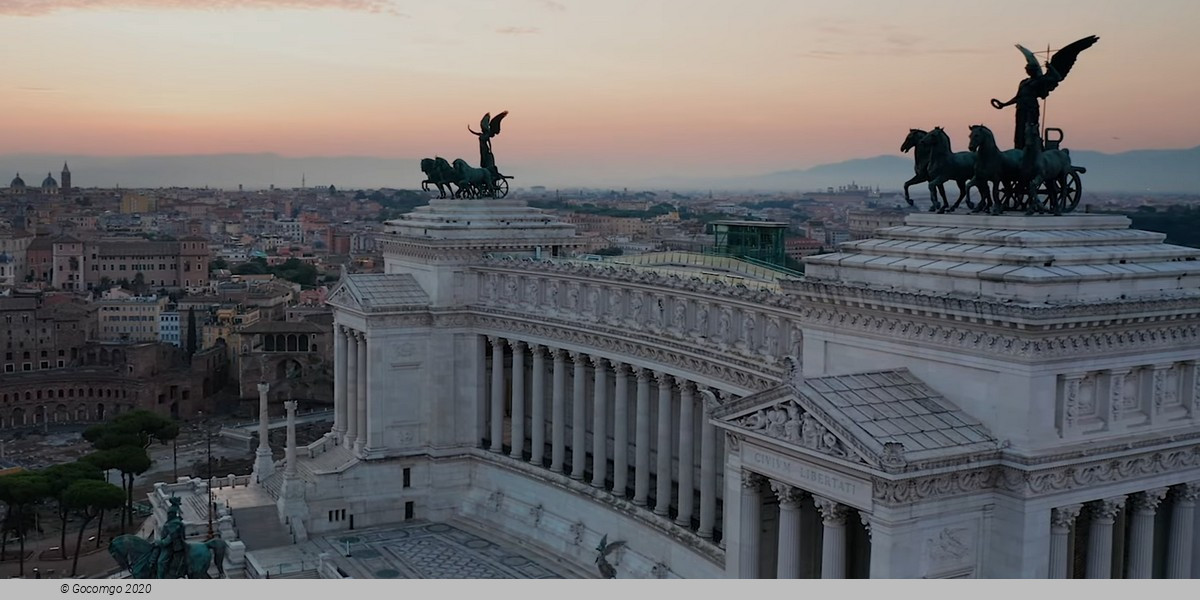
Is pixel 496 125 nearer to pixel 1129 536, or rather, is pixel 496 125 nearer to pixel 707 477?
pixel 707 477

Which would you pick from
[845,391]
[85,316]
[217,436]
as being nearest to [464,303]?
[845,391]

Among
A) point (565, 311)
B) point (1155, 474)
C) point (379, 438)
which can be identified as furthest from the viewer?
point (379, 438)

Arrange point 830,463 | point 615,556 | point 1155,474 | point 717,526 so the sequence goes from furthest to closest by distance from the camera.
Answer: point 615,556 < point 717,526 < point 1155,474 < point 830,463

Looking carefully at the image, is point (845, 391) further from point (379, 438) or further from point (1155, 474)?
point (379, 438)

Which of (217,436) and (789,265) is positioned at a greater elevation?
(789,265)

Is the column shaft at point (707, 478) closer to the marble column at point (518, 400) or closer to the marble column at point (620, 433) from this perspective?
the marble column at point (620, 433)

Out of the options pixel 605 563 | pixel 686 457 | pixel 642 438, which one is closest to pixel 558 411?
pixel 642 438

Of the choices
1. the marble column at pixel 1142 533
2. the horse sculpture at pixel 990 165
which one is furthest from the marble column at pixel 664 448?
the marble column at pixel 1142 533
